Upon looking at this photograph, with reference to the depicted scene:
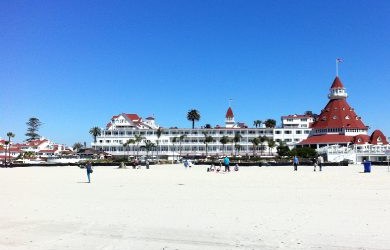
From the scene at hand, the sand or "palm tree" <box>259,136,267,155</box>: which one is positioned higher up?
"palm tree" <box>259,136,267,155</box>

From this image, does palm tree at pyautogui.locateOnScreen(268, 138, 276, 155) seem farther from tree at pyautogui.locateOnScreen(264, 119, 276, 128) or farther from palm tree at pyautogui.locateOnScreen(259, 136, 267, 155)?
tree at pyautogui.locateOnScreen(264, 119, 276, 128)

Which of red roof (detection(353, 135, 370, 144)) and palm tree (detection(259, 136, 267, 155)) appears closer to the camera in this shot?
red roof (detection(353, 135, 370, 144))

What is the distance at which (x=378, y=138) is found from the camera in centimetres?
9212

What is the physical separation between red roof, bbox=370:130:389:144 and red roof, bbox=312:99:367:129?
7.16 meters

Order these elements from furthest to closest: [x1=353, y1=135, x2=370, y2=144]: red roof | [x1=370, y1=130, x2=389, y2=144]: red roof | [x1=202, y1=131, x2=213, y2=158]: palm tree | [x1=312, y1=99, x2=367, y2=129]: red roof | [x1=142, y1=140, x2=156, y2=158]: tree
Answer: [x1=202, y1=131, x2=213, y2=158]: palm tree, [x1=142, y1=140, x2=156, y2=158]: tree, [x1=312, y1=99, x2=367, y2=129]: red roof, [x1=353, y1=135, x2=370, y2=144]: red roof, [x1=370, y1=130, x2=389, y2=144]: red roof

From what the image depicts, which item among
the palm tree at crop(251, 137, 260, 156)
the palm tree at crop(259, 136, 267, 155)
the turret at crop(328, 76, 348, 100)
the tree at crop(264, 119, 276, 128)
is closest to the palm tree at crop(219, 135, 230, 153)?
the palm tree at crop(251, 137, 260, 156)

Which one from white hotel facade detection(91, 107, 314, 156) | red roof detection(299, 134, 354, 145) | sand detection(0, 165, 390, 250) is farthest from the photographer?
white hotel facade detection(91, 107, 314, 156)

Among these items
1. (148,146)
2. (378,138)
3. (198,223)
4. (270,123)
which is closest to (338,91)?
(378,138)

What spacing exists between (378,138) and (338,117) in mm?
12809

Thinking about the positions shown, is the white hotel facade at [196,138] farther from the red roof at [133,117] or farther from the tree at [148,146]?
the red roof at [133,117]

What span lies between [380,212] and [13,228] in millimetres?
11191

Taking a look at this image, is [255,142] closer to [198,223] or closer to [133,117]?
[133,117]

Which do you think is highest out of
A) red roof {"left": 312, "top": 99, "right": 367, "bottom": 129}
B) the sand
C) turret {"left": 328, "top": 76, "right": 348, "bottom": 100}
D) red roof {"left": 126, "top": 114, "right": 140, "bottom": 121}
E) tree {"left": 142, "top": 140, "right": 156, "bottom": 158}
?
turret {"left": 328, "top": 76, "right": 348, "bottom": 100}

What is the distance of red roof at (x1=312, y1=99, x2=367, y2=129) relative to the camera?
101 meters
